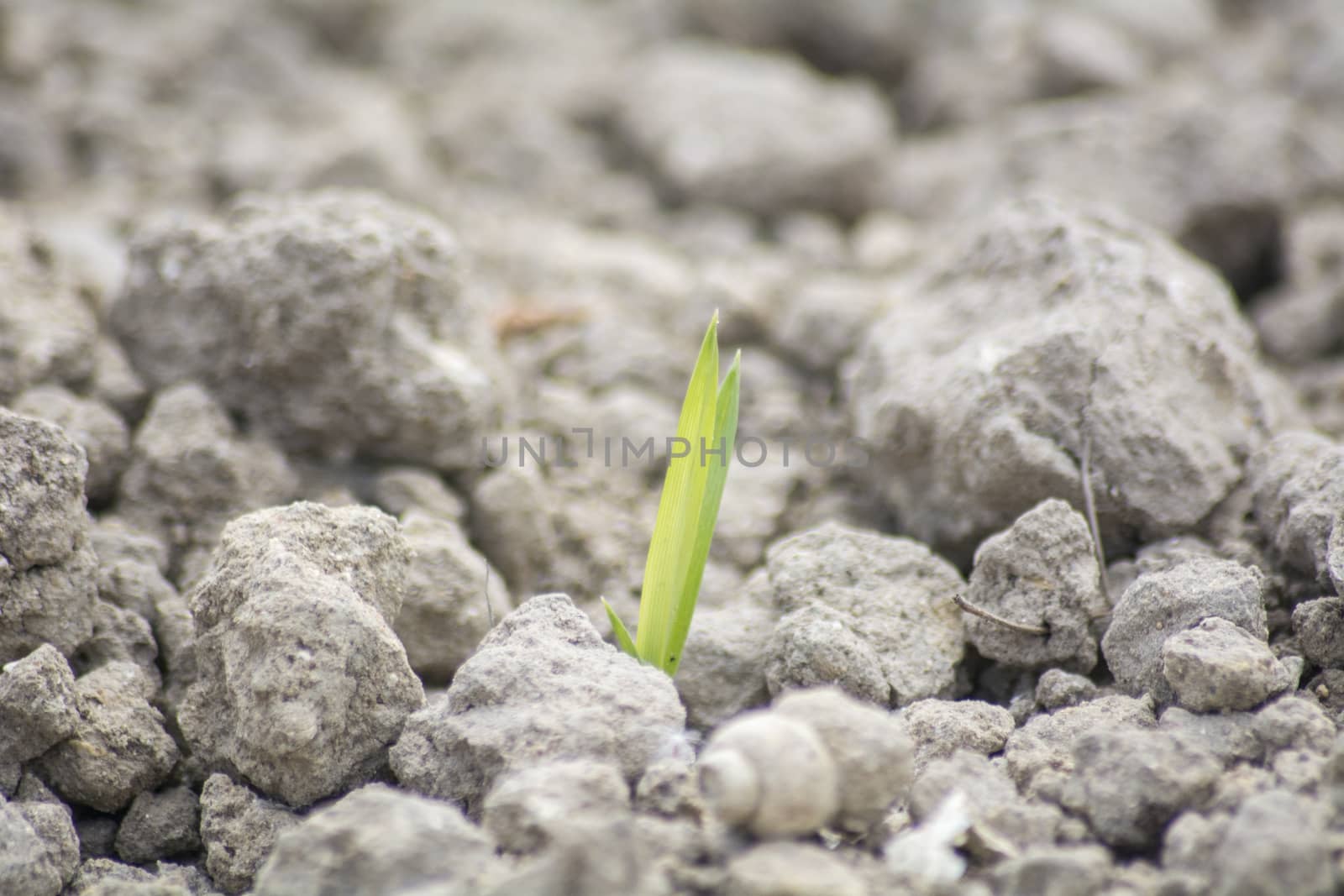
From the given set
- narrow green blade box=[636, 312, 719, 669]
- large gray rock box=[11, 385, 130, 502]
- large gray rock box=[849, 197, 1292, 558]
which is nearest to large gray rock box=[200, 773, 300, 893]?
narrow green blade box=[636, 312, 719, 669]

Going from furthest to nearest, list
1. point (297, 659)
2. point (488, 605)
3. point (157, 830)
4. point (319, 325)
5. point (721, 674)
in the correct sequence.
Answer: point (319, 325) → point (488, 605) → point (721, 674) → point (157, 830) → point (297, 659)

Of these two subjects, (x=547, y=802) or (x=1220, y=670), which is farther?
(x=1220, y=670)

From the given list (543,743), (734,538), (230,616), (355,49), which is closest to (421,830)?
(543,743)

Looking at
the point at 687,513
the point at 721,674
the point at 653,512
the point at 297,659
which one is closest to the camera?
the point at 297,659

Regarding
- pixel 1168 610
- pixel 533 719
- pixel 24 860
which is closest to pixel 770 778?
pixel 533 719

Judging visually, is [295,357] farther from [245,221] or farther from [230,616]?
[230,616]

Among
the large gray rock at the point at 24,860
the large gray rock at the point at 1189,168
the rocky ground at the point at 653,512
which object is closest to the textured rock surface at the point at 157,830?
the rocky ground at the point at 653,512

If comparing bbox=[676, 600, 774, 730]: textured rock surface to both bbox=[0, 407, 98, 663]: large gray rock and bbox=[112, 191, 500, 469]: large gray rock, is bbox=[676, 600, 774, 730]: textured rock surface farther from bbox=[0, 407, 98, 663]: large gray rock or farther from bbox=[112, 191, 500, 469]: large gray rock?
bbox=[0, 407, 98, 663]: large gray rock

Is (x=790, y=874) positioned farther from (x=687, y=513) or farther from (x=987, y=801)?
(x=687, y=513)
